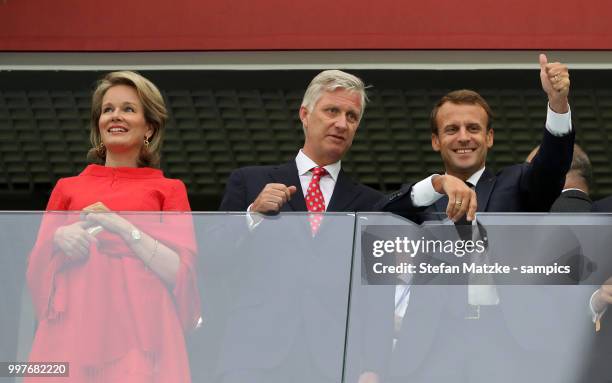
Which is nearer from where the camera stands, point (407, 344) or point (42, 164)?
point (407, 344)

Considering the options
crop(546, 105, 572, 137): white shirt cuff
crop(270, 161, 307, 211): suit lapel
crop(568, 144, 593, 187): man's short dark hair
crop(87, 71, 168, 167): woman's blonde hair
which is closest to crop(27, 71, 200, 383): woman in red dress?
crop(87, 71, 168, 167): woman's blonde hair

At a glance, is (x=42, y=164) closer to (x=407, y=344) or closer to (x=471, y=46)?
(x=471, y=46)

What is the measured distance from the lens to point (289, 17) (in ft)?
23.4

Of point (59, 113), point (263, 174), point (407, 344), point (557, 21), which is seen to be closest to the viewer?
point (407, 344)

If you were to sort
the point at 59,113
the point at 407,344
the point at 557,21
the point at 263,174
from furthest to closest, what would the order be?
the point at 59,113 < the point at 557,21 < the point at 263,174 < the point at 407,344

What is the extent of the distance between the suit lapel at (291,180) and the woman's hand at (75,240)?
79 cm

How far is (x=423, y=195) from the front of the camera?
327 cm

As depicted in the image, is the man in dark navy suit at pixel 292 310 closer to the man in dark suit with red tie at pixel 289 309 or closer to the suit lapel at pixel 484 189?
the man in dark suit with red tie at pixel 289 309

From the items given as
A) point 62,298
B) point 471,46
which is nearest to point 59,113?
point 471,46

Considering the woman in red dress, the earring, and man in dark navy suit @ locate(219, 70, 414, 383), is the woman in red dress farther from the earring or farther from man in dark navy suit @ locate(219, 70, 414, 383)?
the earring

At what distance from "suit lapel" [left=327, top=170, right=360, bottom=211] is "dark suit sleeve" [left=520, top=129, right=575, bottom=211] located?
0.58 metres

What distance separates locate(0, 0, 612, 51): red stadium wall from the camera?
277 inches

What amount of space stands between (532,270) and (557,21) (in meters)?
4.17

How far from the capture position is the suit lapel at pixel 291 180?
3854 millimetres
